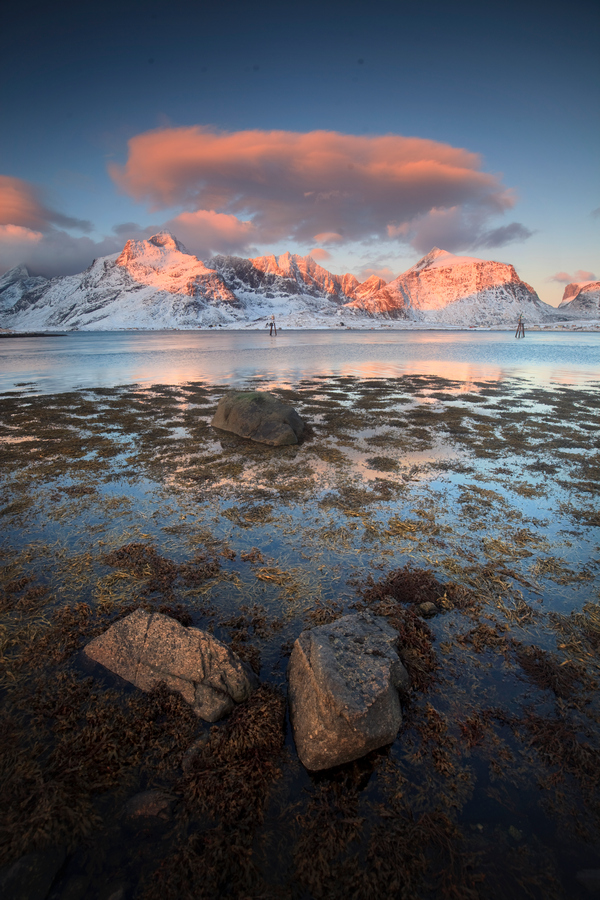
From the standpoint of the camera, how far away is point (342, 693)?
13.4 ft

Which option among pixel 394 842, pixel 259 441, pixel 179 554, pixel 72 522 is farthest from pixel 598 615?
pixel 259 441

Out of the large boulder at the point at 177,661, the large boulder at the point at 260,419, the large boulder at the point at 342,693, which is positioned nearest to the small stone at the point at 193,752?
the large boulder at the point at 177,661

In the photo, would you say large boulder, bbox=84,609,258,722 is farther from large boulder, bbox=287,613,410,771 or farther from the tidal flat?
large boulder, bbox=287,613,410,771

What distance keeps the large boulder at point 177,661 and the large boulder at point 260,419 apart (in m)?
10.0

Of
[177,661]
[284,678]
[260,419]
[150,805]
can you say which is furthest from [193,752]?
[260,419]

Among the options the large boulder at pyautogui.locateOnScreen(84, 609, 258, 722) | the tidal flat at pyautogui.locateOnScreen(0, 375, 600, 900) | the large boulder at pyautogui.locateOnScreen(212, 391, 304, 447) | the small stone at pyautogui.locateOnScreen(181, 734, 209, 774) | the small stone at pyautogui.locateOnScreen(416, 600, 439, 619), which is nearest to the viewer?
the tidal flat at pyautogui.locateOnScreen(0, 375, 600, 900)

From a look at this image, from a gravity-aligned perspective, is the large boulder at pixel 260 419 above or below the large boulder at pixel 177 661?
above

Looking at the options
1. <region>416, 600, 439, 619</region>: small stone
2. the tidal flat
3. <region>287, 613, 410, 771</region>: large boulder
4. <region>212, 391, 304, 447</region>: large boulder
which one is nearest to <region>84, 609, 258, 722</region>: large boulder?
the tidal flat

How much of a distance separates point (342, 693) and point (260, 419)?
12.3m

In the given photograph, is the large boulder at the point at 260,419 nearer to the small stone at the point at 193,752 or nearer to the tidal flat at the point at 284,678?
the tidal flat at the point at 284,678

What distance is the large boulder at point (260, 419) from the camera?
1500 cm

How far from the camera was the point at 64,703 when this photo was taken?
453 centimetres

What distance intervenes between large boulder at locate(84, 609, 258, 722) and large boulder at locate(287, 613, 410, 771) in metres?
0.76

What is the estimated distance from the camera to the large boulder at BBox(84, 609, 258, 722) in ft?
15.0
